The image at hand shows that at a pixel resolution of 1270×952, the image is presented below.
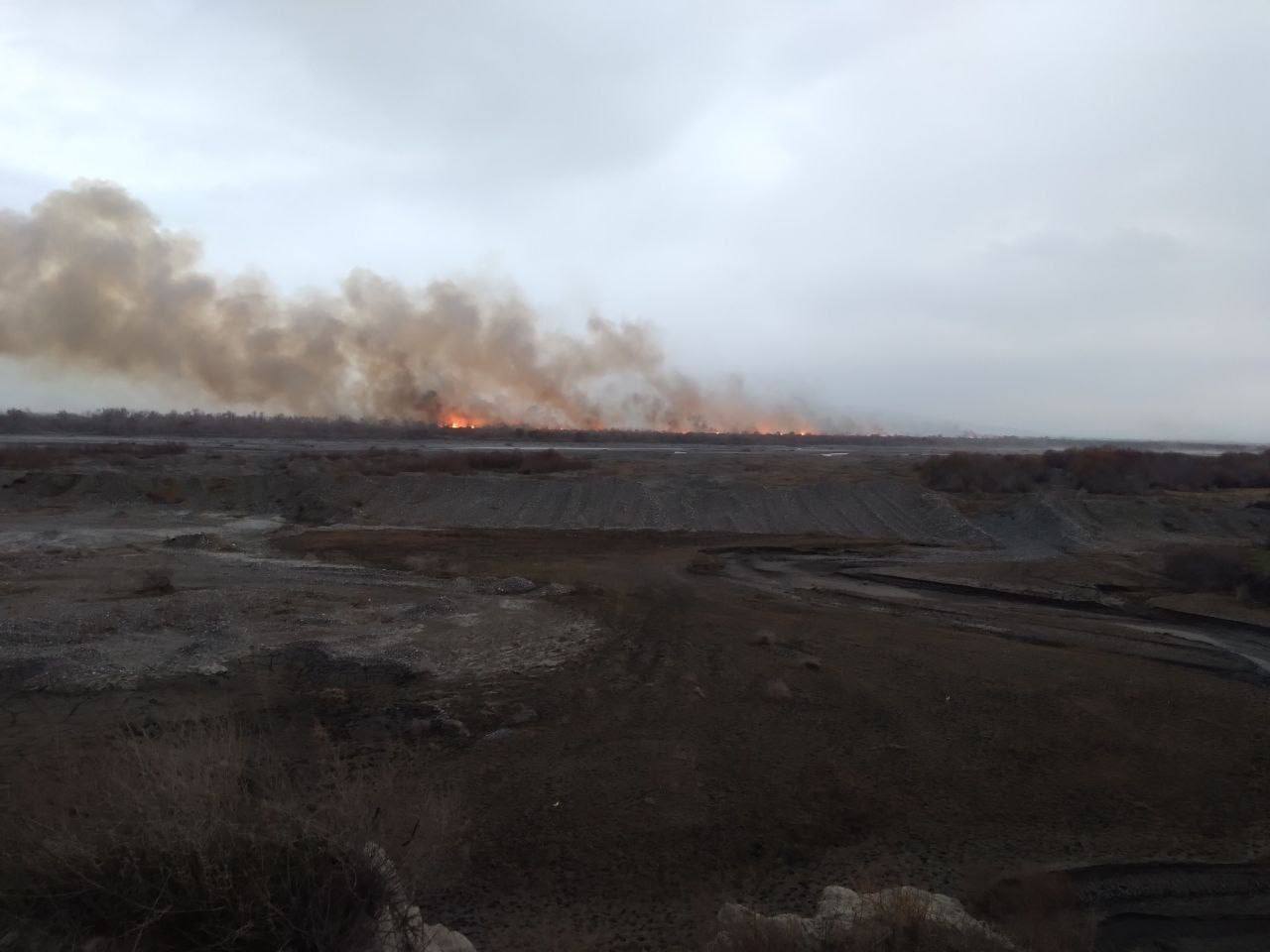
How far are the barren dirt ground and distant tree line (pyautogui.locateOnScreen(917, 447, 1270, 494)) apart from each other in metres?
15.6

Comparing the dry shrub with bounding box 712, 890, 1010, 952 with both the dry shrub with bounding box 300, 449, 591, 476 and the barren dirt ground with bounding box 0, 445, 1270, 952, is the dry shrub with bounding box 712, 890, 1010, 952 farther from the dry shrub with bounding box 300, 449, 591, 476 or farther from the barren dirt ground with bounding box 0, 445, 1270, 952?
the dry shrub with bounding box 300, 449, 591, 476

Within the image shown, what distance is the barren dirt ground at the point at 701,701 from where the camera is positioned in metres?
7.46

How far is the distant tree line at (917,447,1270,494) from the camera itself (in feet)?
140

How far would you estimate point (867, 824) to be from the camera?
8297 mm

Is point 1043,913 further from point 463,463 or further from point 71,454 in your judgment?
point 71,454

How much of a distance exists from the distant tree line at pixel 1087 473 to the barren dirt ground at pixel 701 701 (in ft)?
51.1

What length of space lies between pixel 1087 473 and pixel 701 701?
41418mm

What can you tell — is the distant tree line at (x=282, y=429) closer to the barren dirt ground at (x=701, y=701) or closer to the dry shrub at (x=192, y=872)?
the barren dirt ground at (x=701, y=701)

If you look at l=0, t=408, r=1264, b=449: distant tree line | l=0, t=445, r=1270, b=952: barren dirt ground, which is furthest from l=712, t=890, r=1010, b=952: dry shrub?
l=0, t=408, r=1264, b=449: distant tree line

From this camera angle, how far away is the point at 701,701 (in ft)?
39.0

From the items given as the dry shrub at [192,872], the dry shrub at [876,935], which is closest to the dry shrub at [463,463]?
the dry shrub at [876,935]

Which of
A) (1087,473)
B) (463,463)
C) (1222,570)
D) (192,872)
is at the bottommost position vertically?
(1222,570)

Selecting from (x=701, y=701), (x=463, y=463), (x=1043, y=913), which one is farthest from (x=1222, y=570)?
(x=463, y=463)

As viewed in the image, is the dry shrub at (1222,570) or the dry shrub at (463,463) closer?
the dry shrub at (1222,570)
